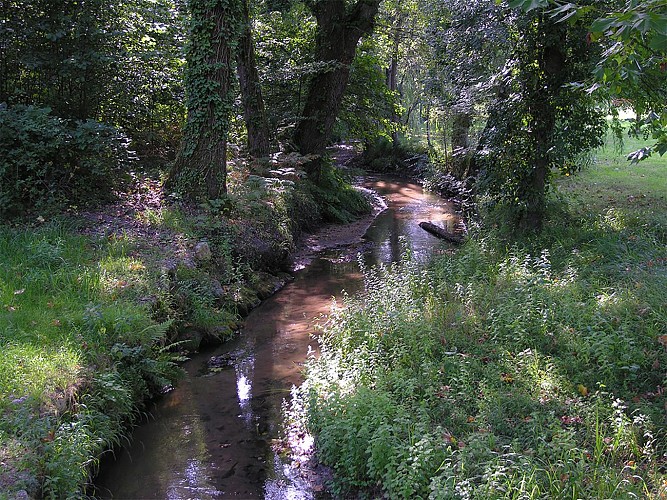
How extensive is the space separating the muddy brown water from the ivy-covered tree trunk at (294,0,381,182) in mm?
6825

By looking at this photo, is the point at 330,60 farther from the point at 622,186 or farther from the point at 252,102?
the point at 622,186

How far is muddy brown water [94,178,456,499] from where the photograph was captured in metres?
4.96

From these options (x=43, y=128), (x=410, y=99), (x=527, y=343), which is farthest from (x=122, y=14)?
(x=410, y=99)

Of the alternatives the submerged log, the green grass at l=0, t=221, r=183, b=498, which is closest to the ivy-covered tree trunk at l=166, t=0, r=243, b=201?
the green grass at l=0, t=221, r=183, b=498

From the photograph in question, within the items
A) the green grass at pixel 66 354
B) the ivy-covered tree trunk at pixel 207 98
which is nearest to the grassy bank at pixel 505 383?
the green grass at pixel 66 354

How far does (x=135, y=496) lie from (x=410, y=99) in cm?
3923

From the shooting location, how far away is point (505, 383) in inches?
212

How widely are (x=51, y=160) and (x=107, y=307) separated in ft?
13.3

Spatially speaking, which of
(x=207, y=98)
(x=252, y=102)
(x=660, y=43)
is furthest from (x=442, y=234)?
(x=660, y=43)

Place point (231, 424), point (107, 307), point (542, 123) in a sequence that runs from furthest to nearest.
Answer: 1. point (542, 123)
2. point (107, 307)
3. point (231, 424)

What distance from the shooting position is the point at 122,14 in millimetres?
10688

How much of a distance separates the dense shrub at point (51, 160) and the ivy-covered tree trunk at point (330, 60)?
6528 millimetres

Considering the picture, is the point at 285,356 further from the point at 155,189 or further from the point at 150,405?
the point at 155,189

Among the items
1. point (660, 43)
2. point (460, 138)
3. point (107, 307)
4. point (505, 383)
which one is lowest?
point (505, 383)
